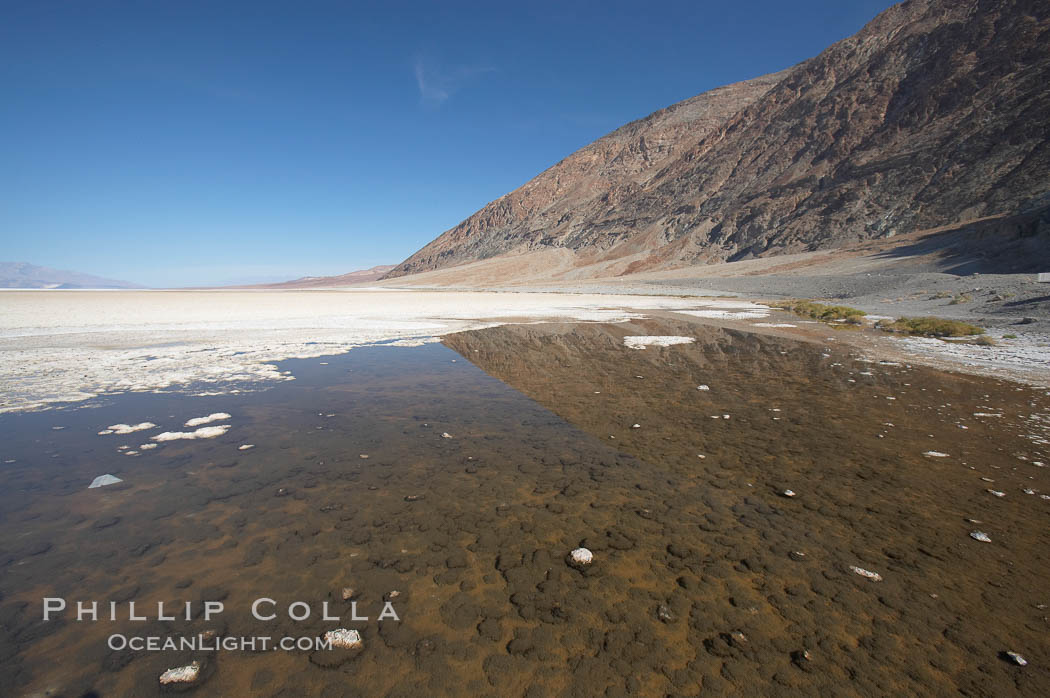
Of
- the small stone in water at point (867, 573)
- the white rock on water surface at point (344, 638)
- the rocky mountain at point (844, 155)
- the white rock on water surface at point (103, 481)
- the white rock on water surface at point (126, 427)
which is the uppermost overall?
the rocky mountain at point (844, 155)

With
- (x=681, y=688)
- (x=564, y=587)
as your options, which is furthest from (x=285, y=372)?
(x=681, y=688)

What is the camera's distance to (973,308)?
1948 centimetres

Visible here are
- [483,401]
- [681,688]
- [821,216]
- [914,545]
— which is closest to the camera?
[681,688]

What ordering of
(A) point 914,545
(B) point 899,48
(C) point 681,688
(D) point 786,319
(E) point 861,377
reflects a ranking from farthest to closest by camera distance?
(B) point 899,48 → (D) point 786,319 → (E) point 861,377 → (A) point 914,545 → (C) point 681,688

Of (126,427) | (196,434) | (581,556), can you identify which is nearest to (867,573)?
(581,556)

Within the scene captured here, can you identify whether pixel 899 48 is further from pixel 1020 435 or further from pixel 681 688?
pixel 681 688

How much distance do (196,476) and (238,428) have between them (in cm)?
153

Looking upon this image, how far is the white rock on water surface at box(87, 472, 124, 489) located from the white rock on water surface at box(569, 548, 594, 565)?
4.43 metres

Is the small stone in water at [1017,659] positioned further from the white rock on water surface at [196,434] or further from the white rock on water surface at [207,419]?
the white rock on water surface at [207,419]

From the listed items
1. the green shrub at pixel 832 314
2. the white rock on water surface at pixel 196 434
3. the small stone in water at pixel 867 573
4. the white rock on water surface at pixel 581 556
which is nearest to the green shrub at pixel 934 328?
the green shrub at pixel 832 314

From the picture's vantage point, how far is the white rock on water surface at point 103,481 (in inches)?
174

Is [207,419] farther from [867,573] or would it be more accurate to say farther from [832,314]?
[832,314]

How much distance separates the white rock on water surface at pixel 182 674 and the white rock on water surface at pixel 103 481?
3.02 metres

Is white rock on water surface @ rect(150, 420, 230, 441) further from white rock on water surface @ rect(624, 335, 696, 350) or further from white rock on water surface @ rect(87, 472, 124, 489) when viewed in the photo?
white rock on water surface @ rect(624, 335, 696, 350)
